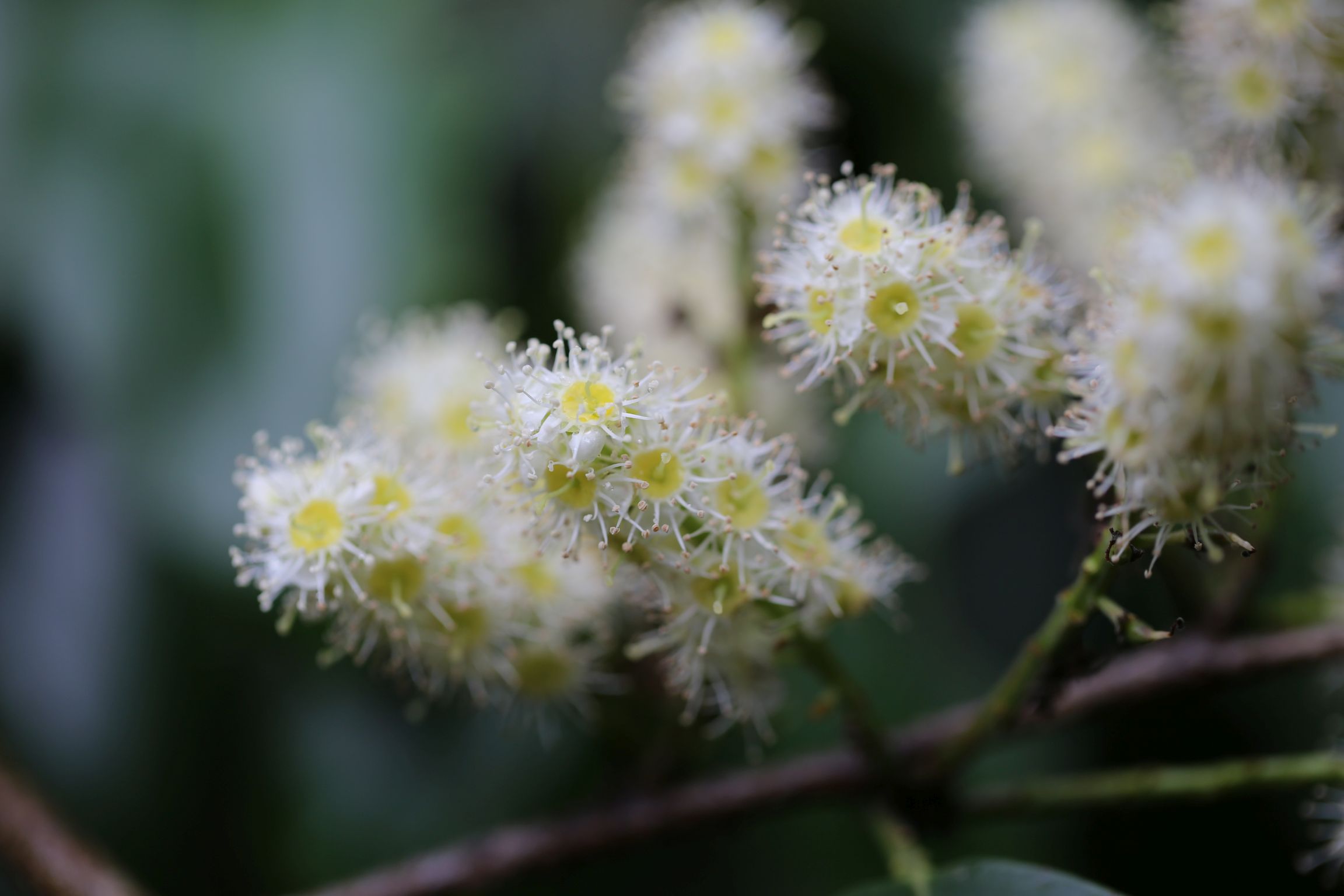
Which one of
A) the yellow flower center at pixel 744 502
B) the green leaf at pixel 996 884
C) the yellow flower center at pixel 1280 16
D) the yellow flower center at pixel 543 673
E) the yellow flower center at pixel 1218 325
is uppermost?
the yellow flower center at pixel 1280 16

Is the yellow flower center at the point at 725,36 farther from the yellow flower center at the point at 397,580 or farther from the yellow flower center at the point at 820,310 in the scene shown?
the yellow flower center at the point at 397,580

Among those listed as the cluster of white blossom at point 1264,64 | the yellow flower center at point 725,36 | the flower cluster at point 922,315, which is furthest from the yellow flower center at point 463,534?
the cluster of white blossom at point 1264,64

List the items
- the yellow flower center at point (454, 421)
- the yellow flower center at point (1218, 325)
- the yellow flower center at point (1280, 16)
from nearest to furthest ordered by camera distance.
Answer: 1. the yellow flower center at point (1218, 325)
2. the yellow flower center at point (1280, 16)
3. the yellow flower center at point (454, 421)

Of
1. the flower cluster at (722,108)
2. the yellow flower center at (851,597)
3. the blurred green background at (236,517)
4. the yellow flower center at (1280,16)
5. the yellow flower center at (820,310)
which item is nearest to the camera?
the yellow flower center at (820,310)

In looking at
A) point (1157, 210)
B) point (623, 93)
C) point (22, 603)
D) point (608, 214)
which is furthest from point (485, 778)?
point (1157, 210)

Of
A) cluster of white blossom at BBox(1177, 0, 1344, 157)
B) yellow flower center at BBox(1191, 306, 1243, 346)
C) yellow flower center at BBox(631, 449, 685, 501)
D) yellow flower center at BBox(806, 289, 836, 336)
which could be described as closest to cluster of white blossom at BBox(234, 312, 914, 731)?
yellow flower center at BBox(631, 449, 685, 501)

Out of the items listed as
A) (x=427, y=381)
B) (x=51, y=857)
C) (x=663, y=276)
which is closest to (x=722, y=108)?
(x=663, y=276)
